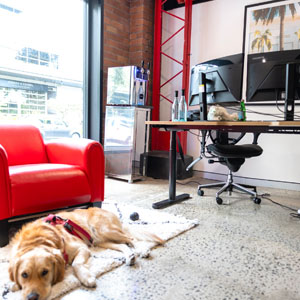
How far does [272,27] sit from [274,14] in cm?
15

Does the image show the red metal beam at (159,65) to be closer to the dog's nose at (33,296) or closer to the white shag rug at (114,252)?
the white shag rug at (114,252)

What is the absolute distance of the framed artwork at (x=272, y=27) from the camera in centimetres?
337

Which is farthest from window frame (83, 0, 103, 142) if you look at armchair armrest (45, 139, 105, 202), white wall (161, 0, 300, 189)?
armchair armrest (45, 139, 105, 202)

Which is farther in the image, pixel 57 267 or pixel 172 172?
pixel 172 172

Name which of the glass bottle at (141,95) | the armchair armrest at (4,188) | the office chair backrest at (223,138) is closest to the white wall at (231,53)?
the office chair backrest at (223,138)

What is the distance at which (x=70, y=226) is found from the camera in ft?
5.21

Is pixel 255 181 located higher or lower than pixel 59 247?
lower

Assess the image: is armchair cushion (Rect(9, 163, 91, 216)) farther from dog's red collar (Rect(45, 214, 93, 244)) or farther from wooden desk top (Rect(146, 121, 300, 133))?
wooden desk top (Rect(146, 121, 300, 133))

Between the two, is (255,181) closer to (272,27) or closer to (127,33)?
(272,27)

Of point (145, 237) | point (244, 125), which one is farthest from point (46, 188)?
point (244, 125)

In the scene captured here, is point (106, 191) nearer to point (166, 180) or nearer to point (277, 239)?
point (166, 180)

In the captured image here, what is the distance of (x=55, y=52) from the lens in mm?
3742

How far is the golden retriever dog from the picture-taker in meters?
1.20

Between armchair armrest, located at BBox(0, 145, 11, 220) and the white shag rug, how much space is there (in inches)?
8.3
